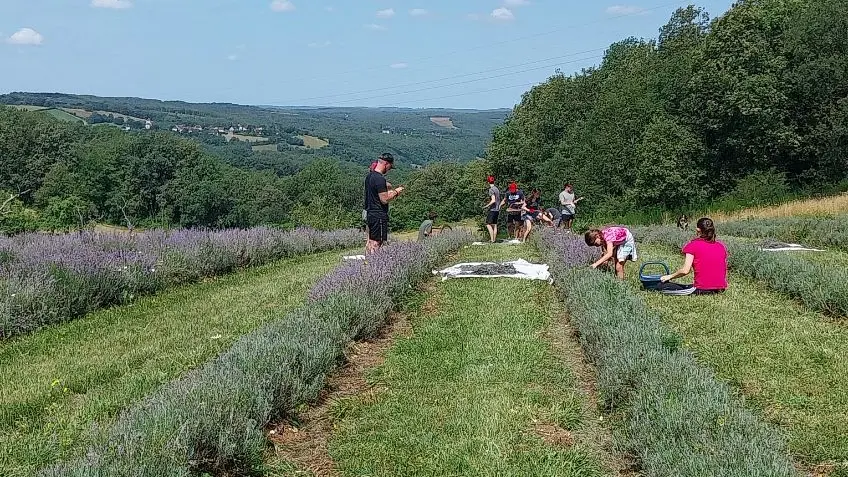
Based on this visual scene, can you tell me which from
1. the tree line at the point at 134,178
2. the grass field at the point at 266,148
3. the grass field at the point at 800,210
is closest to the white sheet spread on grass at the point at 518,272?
the grass field at the point at 800,210

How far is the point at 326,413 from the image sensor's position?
5.05 m

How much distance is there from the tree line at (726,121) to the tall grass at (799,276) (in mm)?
24239

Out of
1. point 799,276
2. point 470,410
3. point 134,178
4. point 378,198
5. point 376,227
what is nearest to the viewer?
point 470,410

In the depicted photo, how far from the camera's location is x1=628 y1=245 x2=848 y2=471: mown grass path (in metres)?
4.29

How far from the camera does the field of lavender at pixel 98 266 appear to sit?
24.3ft

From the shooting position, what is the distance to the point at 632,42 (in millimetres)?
70312

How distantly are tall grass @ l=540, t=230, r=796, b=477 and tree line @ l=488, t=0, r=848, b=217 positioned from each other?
29.5 m

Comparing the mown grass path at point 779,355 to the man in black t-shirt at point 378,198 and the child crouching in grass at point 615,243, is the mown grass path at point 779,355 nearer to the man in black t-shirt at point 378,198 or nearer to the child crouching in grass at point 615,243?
the child crouching in grass at point 615,243

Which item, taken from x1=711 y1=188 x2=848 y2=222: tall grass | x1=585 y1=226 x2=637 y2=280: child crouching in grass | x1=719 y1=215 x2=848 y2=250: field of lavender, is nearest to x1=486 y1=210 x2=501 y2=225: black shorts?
x1=719 y1=215 x2=848 y2=250: field of lavender

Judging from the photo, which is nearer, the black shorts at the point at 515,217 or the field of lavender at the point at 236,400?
the field of lavender at the point at 236,400

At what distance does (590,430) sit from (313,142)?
550ft

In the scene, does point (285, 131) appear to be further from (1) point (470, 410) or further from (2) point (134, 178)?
(1) point (470, 410)

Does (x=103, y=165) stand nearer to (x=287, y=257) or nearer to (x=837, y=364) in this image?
(x=287, y=257)

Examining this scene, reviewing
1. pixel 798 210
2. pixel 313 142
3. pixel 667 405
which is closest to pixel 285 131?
pixel 313 142
